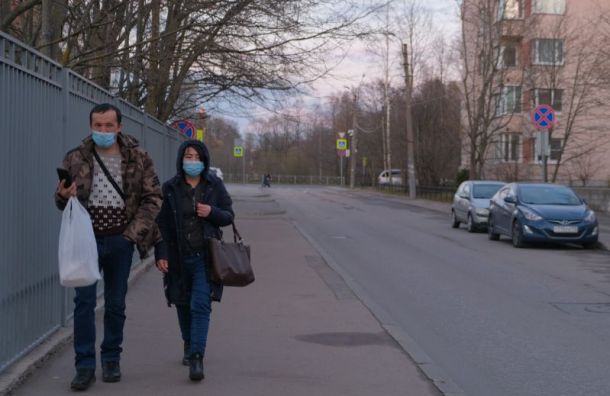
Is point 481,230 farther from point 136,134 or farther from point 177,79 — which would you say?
point 136,134

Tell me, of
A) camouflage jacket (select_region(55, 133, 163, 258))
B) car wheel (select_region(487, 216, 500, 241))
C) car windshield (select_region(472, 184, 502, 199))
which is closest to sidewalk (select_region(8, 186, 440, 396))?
camouflage jacket (select_region(55, 133, 163, 258))

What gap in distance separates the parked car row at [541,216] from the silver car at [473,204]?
5.47 feet

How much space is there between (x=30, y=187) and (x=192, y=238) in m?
1.27

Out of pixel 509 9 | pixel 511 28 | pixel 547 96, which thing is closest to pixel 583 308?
pixel 511 28

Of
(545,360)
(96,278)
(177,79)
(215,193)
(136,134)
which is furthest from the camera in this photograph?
(177,79)

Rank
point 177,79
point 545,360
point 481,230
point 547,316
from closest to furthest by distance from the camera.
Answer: point 545,360
point 547,316
point 177,79
point 481,230

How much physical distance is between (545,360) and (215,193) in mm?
3346

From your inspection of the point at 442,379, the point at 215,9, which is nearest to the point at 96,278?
the point at 442,379

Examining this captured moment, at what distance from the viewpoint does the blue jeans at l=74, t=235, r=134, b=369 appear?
5797mm

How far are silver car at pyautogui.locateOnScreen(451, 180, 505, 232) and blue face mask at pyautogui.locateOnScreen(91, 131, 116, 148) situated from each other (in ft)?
61.2

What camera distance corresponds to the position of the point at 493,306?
10594 millimetres

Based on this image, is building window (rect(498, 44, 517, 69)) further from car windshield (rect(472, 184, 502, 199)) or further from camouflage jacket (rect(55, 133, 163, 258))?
camouflage jacket (rect(55, 133, 163, 258))

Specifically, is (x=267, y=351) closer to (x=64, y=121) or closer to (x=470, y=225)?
(x=64, y=121)

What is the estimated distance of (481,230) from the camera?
2405 centimetres
